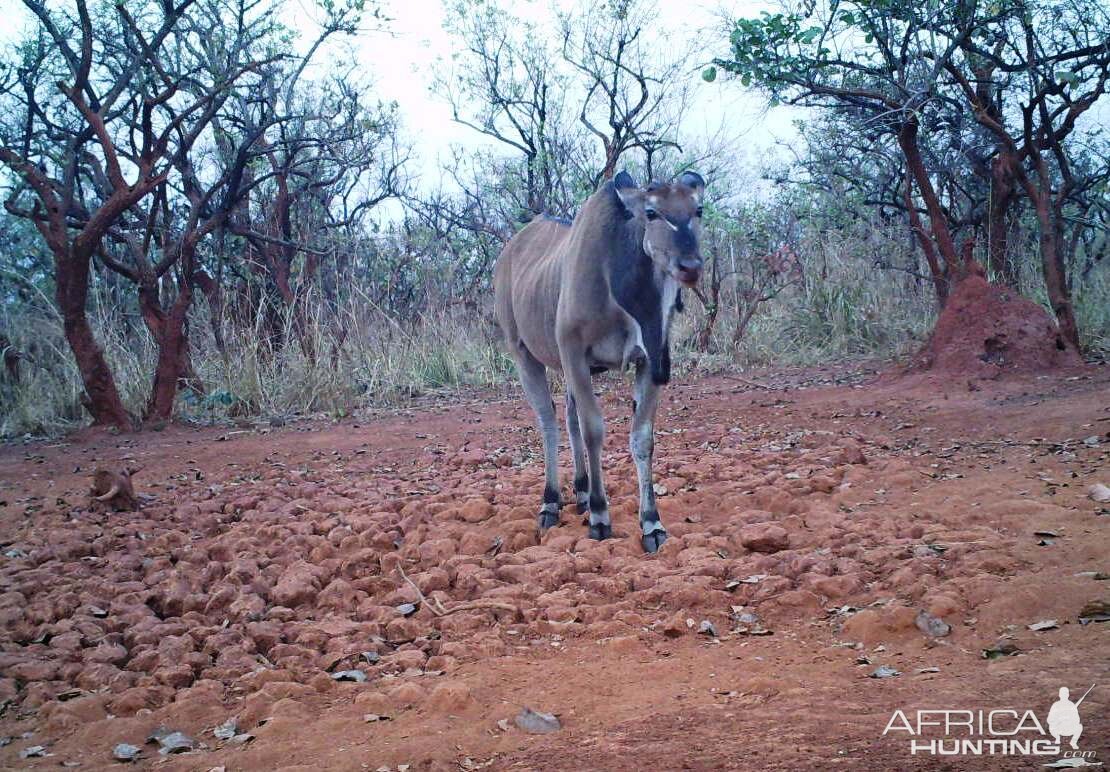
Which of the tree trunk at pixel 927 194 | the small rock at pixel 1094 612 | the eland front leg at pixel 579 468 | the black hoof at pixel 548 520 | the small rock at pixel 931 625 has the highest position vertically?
the tree trunk at pixel 927 194

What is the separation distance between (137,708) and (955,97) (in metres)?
10.1

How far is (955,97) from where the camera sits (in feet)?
34.2

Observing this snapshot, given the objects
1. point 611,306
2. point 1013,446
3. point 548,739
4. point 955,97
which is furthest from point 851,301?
point 548,739

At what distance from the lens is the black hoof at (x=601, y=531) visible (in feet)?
16.7

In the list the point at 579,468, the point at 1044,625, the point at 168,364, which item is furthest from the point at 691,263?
the point at 168,364

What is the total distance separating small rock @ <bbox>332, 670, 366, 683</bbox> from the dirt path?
1.8 inches

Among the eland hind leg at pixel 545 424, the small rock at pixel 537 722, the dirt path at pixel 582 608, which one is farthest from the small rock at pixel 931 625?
the eland hind leg at pixel 545 424

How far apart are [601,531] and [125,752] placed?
2.66m

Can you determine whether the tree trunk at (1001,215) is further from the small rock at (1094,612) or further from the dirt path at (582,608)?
the small rock at (1094,612)

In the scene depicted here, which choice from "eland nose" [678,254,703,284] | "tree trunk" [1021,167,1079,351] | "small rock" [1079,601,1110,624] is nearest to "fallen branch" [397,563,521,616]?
"eland nose" [678,254,703,284]

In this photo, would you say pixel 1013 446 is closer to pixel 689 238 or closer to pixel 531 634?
pixel 689 238

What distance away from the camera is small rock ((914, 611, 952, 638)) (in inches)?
132

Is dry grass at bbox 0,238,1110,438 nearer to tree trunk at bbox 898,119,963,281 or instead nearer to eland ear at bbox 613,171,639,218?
tree trunk at bbox 898,119,963,281

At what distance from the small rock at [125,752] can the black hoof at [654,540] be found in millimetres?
2536
